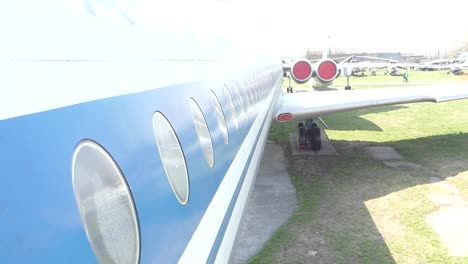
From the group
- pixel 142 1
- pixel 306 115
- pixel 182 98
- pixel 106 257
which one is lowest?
pixel 306 115

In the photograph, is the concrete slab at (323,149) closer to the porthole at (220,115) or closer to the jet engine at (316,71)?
the jet engine at (316,71)

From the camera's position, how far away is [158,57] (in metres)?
2.26

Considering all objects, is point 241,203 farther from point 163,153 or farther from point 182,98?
point 163,153

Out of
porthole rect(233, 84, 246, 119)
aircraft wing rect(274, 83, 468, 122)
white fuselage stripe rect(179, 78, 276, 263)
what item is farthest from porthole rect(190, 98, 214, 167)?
aircraft wing rect(274, 83, 468, 122)

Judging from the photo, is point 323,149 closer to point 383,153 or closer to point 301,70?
point 383,153

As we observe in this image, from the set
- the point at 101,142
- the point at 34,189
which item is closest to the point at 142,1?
the point at 101,142

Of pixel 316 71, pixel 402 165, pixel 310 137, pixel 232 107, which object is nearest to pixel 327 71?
pixel 316 71

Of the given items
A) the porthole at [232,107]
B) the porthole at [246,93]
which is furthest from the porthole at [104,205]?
the porthole at [246,93]

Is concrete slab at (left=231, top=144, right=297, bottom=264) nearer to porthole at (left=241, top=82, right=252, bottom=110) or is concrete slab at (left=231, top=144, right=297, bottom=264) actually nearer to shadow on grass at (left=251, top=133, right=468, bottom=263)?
shadow on grass at (left=251, top=133, right=468, bottom=263)

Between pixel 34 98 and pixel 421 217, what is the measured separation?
6.03 m

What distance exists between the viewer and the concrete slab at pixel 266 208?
5.49 m

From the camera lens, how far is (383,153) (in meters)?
9.93

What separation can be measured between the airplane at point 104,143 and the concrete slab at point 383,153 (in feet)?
23.9

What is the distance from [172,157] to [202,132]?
66 cm
